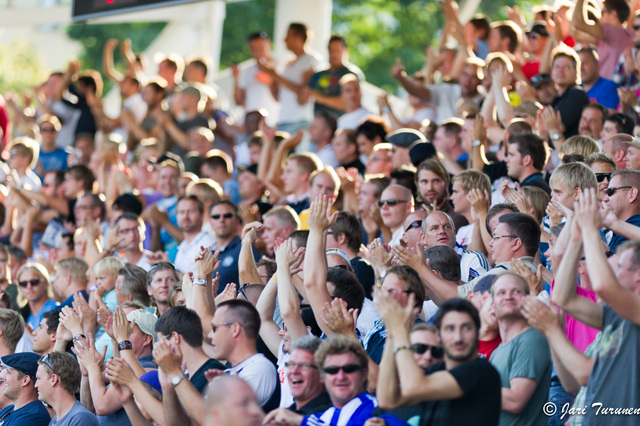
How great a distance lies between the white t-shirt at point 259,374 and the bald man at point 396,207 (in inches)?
110

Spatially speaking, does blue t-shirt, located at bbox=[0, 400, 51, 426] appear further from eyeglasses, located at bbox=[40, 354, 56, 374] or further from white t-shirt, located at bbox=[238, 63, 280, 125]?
white t-shirt, located at bbox=[238, 63, 280, 125]

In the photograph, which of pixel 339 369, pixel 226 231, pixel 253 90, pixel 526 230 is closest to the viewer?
pixel 339 369

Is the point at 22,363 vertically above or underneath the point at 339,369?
underneath

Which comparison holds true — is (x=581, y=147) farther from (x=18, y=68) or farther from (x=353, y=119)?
(x=18, y=68)

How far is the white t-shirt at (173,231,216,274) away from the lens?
9312 mm

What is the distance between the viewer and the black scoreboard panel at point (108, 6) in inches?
418

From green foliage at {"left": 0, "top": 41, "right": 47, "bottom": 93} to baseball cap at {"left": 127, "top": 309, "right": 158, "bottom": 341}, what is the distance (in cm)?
3142

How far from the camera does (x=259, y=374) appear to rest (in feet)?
18.6

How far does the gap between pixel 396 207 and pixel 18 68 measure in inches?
1261

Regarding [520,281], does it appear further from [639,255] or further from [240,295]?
[240,295]

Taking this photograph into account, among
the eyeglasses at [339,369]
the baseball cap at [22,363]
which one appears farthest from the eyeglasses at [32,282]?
the eyeglasses at [339,369]

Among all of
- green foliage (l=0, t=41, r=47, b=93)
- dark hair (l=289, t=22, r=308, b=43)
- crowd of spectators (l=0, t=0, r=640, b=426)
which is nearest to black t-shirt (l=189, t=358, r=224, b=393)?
crowd of spectators (l=0, t=0, r=640, b=426)

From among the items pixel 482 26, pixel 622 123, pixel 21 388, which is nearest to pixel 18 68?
pixel 482 26

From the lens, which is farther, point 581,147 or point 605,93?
point 605,93
